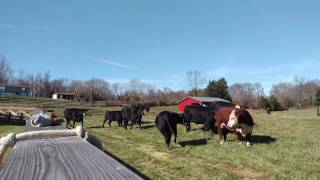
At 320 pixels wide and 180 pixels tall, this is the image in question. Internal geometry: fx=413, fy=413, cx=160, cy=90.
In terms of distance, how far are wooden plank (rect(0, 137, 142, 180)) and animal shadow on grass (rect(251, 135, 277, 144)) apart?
14953 mm

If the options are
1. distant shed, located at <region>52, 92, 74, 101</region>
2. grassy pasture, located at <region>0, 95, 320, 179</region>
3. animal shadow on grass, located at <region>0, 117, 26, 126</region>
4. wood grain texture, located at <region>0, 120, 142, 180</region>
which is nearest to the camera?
wood grain texture, located at <region>0, 120, 142, 180</region>

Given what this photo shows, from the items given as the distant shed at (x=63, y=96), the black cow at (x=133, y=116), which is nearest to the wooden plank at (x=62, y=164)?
the black cow at (x=133, y=116)

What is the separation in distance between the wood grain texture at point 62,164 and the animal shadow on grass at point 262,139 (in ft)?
49.1

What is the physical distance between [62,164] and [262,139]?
55.1 feet

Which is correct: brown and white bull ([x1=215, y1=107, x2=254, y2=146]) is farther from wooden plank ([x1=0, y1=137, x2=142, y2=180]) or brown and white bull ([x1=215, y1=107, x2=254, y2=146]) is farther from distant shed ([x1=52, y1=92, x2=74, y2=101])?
distant shed ([x1=52, y1=92, x2=74, y2=101])

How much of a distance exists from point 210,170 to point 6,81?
532 feet

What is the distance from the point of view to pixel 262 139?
18109 mm

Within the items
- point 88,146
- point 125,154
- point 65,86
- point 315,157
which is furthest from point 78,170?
point 65,86

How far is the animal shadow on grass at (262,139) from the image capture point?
56.3 ft

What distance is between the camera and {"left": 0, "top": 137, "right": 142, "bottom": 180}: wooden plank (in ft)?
6.21

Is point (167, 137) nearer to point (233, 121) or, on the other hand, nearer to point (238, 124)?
point (233, 121)

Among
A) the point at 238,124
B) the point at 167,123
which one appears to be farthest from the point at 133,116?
the point at 238,124

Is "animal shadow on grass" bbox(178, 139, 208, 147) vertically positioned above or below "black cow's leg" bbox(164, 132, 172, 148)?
below

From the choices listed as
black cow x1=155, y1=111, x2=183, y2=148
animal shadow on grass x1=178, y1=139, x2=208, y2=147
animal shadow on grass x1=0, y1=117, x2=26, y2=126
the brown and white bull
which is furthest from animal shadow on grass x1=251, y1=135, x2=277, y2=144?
animal shadow on grass x1=0, y1=117, x2=26, y2=126
